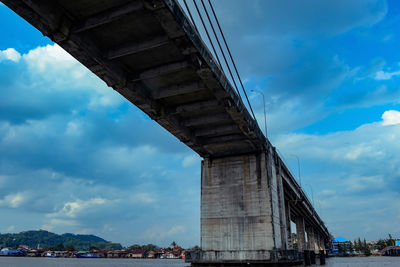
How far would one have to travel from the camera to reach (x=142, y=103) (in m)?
22.1

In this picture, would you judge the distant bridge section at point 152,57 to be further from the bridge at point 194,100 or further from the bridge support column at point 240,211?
the bridge support column at point 240,211

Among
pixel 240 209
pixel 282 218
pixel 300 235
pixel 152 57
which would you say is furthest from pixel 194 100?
pixel 300 235

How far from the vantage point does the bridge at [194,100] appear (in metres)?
14.8

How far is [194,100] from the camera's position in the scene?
24062mm

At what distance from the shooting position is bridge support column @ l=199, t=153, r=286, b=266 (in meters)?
27.8

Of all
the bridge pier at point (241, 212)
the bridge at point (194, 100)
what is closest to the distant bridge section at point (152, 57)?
the bridge at point (194, 100)

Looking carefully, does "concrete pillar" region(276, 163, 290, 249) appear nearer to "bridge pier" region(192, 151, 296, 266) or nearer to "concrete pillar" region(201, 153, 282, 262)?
"bridge pier" region(192, 151, 296, 266)

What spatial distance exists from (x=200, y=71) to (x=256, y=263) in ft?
60.2

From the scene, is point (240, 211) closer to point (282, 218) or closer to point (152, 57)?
point (282, 218)

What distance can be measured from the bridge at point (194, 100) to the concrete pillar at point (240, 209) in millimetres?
90

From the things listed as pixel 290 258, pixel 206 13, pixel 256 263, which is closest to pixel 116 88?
pixel 206 13

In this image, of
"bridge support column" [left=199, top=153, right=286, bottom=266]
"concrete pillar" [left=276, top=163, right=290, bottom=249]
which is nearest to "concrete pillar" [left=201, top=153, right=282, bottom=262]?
"bridge support column" [left=199, top=153, right=286, bottom=266]

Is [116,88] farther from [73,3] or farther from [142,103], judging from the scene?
[73,3]

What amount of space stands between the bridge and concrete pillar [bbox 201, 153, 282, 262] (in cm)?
9
